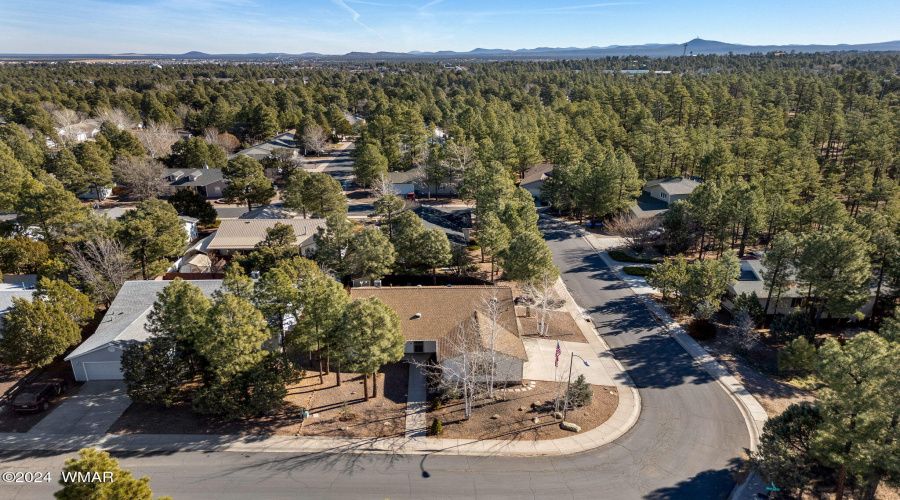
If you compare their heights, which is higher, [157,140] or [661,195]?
[157,140]

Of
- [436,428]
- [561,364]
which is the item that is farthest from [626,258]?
[436,428]

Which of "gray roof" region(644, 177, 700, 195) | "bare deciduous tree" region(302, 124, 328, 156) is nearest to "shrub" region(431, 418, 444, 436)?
"gray roof" region(644, 177, 700, 195)

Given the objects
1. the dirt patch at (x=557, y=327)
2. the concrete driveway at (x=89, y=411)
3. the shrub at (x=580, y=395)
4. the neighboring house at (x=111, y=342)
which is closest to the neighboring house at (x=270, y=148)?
the neighboring house at (x=111, y=342)

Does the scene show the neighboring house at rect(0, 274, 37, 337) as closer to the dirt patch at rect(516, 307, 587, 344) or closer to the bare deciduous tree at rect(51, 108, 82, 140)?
the dirt patch at rect(516, 307, 587, 344)

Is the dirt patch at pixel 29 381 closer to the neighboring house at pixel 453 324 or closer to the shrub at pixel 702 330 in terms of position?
the neighboring house at pixel 453 324

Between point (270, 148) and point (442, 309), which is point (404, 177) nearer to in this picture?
point (270, 148)

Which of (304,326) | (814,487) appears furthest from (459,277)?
(814,487)

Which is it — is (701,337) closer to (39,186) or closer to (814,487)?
(814,487)

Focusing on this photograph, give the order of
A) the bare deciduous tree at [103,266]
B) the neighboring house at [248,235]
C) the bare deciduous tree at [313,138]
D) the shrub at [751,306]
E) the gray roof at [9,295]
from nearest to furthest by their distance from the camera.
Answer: the gray roof at [9,295] → the bare deciduous tree at [103,266] → the shrub at [751,306] → the neighboring house at [248,235] → the bare deciduous tree at [313,138]
